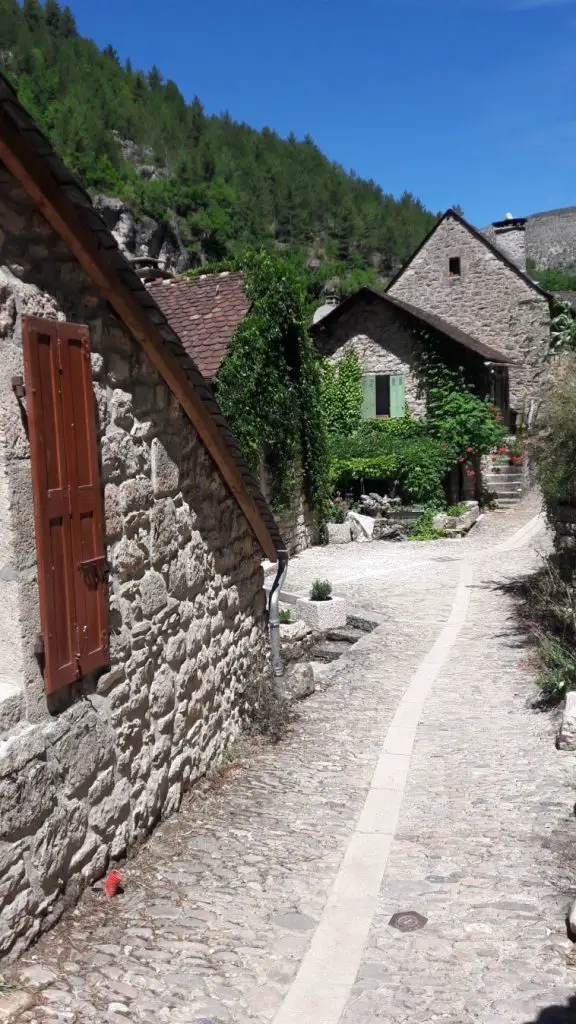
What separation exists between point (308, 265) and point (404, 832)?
196 ft

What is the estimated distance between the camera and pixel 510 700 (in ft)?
23.4

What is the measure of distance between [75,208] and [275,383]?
33.2 feet

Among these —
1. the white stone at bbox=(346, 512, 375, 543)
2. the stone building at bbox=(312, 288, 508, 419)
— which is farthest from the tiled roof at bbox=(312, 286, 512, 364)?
the white stone at bbox=(346, 512, 375, 543)

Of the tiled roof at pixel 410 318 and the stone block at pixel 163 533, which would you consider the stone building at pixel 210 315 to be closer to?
the tiled roof at pixel 410 318

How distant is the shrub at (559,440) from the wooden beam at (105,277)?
378cm

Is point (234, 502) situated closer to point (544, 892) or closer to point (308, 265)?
point (544, 892)

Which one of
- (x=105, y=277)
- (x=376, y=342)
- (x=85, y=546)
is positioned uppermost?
(x=376, y=342)

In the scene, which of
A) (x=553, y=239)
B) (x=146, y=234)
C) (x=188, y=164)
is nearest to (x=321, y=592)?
(x=146, y=234)

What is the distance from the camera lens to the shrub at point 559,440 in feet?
25.9

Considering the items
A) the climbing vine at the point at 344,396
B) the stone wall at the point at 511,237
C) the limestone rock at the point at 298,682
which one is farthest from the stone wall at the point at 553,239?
the limestone rock at the point at 298,682

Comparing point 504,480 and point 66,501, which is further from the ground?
point 66,501

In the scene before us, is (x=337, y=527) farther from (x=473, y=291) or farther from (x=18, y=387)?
(x=18, y=387)

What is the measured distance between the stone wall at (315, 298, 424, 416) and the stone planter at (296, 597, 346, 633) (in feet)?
36.8

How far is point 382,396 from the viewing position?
68.7ft
